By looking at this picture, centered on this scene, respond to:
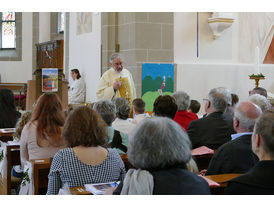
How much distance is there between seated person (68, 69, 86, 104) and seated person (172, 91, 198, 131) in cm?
625

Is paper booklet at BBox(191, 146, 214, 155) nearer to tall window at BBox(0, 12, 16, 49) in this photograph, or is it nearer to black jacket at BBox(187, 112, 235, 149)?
black jacket at BBox(187, 112, 235, 149)

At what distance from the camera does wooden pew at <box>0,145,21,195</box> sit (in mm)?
Result: 4383

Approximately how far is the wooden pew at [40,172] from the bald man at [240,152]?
128 cm

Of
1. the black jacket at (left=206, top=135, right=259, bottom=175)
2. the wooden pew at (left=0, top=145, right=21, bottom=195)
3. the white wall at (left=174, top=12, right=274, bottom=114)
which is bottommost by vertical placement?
the wooden pew at (left=0, top=145, right=21, bottom=195)

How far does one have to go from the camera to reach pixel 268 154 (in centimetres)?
215

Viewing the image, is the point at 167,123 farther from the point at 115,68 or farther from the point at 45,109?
the point at 115,68

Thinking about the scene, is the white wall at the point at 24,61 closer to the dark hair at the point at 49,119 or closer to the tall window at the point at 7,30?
the tall window at the point at 7,30

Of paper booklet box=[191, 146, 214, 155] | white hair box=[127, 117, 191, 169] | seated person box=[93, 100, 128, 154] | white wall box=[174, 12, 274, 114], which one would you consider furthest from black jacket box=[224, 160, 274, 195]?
white wall box=[174, 12, 274, 114]

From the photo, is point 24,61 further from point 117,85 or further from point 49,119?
point 49,119

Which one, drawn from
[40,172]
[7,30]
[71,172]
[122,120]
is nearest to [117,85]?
[122,120]

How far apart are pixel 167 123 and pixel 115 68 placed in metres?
5.18

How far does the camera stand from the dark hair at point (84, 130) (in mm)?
2916

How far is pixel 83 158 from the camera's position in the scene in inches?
112
